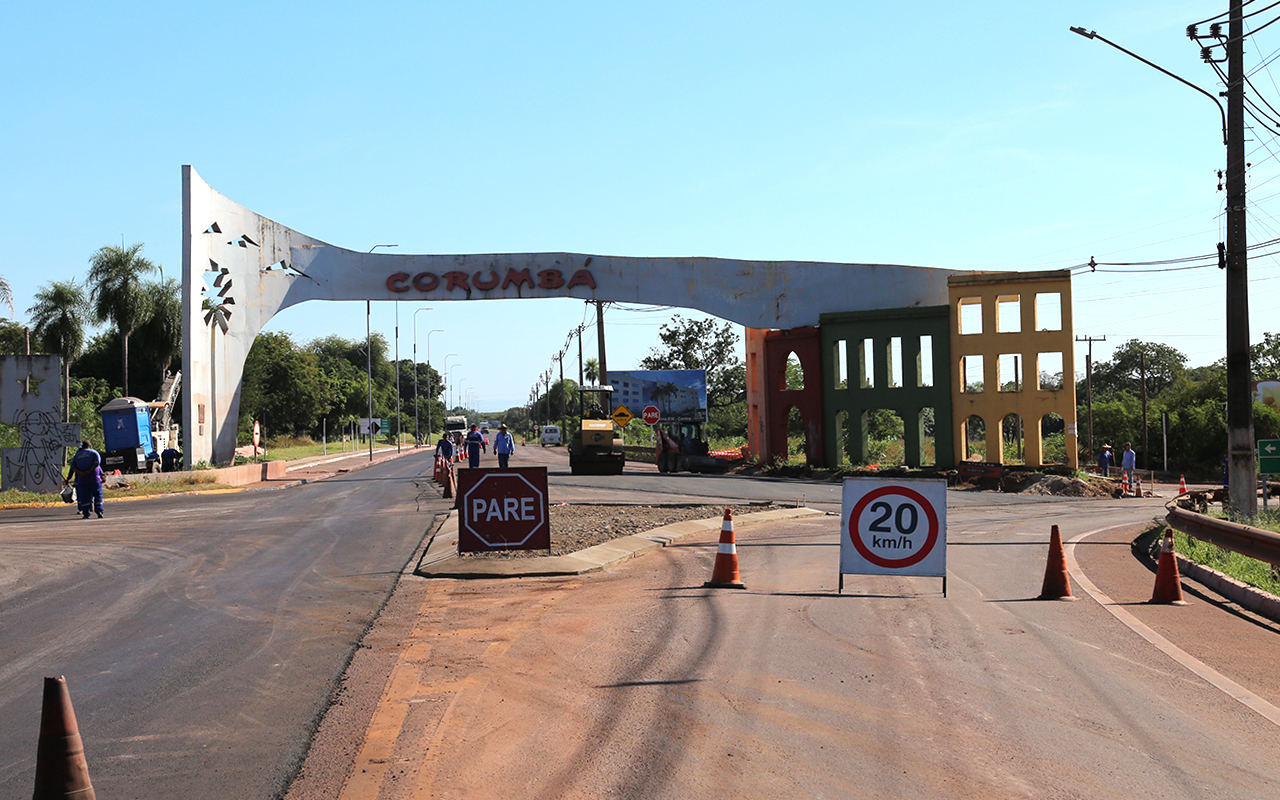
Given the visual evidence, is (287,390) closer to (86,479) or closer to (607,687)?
(86,479)

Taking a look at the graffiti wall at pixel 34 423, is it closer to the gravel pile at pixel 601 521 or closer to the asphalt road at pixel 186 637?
the asphalt road at pixel 186 637

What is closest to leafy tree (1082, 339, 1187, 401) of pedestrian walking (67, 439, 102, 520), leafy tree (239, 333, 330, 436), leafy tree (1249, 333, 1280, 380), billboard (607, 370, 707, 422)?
leafy tree (1249, 333, 1280, 380)

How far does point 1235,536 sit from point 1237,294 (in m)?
7.75

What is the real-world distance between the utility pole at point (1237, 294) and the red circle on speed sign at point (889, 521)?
32.4 feet

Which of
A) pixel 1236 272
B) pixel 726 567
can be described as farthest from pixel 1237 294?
pixel 726 567

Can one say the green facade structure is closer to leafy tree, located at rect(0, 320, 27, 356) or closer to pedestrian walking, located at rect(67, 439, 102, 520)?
pedestrian walking, located at rect(67, 439, 102, 520)

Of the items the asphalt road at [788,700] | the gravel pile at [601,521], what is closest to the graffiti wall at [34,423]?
the gravel pile at [601,521]

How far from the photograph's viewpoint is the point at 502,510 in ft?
47.4

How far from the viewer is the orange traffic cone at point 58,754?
4.81 meters

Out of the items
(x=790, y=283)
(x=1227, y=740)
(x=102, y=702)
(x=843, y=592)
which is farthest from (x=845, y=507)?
(x=790, y=283)

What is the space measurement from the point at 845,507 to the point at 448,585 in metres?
4.94

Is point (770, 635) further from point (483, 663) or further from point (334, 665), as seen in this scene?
point (334, 665)

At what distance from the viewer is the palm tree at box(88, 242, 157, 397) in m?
61.7

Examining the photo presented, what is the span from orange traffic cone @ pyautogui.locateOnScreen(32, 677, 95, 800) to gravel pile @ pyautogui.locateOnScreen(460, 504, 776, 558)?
382 inches
